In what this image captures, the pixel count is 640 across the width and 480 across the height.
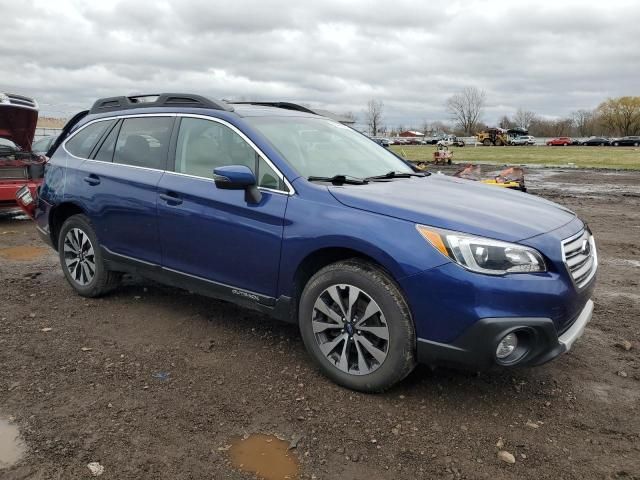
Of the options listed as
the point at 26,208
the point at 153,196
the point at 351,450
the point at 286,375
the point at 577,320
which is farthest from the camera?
the point at 26,208

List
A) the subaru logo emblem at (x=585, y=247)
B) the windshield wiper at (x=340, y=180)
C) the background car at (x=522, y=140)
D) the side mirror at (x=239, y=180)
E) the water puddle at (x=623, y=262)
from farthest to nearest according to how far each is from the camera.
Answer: the background car at (x=522, y=140) < the water puddle at (x=623, y=262) < the windshield wiper at (x=340, y=180) < the side mirror at (x=239, y=180) < the subaru logo emblem at (x=585, y=247)

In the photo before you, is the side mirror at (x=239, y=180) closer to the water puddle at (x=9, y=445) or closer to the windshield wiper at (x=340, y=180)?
the windshield wiper at (x=340, y=180)

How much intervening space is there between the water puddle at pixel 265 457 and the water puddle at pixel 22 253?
5411 mm

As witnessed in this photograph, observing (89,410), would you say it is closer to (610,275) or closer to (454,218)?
(454,218)

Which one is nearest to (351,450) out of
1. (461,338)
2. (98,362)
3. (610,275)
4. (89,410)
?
(461,338)

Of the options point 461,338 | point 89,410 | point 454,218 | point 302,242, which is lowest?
point 89,410

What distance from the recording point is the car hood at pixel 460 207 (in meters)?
3.26

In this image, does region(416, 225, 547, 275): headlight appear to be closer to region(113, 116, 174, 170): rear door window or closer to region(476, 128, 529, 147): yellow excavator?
region(113, 116, 174, 170): rear door window

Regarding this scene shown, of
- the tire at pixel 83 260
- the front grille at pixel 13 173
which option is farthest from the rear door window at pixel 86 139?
the front grille at pixel 13 173

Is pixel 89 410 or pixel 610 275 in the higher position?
pixel 610 275

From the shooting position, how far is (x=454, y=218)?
3.30m

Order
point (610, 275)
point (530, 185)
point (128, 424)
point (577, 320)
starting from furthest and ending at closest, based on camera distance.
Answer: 1. point (530, 185)
2. point (610, 275)
3. point (577, 320)
4. point (128, 424)

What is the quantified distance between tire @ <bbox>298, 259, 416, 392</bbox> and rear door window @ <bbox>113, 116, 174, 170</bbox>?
1856 millimetres

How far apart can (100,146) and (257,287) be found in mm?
2372
